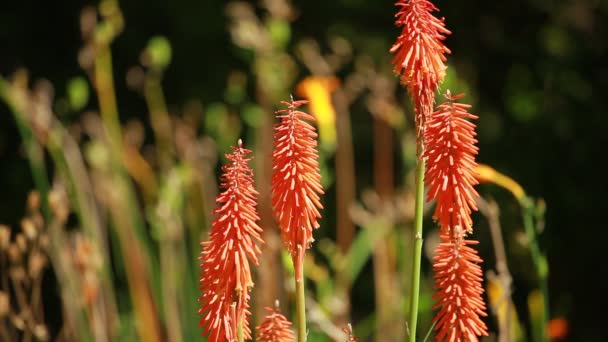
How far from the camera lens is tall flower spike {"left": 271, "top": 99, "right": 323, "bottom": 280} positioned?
70cm

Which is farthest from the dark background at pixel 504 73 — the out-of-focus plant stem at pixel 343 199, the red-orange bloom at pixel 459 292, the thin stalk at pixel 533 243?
the red-orange bloom at pixel 459 292

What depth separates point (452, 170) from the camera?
70 centimetres

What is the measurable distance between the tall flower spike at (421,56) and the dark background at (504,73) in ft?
5.04

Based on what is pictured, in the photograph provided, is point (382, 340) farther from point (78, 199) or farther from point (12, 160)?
point (12, 160)

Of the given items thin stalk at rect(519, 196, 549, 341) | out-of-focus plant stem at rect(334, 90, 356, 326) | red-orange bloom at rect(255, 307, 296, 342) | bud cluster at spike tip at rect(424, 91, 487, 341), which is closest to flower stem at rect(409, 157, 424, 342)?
bud cluster at spike tip at rect(424, 91, 487, 341)

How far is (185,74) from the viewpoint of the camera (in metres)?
4.02

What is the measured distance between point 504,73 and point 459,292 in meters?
2.94

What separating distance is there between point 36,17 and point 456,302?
3.86 m

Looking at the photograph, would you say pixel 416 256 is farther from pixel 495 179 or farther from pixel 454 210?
pixel 495 179

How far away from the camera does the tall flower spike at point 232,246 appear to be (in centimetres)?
70

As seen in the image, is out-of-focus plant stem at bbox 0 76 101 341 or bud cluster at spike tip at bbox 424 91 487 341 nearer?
bud cluster at spike tip at bbox 424 91 487 341

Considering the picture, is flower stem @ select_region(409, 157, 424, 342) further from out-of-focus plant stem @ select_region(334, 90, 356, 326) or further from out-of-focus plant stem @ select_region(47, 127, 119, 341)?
out-of-focus plant stem @ select_region(47, 127, 119, 341)

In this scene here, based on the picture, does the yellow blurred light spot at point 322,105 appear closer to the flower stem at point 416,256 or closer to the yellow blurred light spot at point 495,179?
the yellow blurred light spot at point 495,179

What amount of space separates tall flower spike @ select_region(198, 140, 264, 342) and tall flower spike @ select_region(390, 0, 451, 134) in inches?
6.0
